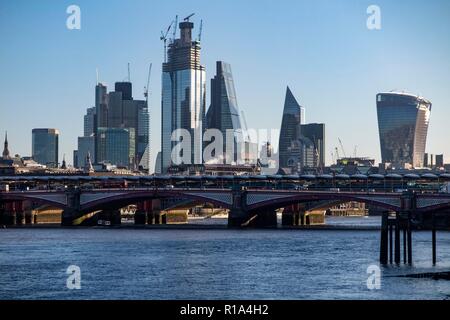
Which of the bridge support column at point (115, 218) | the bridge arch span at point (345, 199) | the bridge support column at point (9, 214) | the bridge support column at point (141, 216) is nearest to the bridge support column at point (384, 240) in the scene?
the bridge arch span at point (345, 199)

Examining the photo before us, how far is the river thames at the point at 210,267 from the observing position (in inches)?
2037

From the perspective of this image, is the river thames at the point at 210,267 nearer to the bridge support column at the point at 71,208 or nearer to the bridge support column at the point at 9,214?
Result: the bridge support column at the point at 71,208

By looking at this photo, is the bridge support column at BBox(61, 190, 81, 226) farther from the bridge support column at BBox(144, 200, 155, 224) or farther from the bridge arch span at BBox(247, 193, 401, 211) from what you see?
the bridge arch span at BBox(247, 193, 401, 211)

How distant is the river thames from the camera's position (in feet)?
170

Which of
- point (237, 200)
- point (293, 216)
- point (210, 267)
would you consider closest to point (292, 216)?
point (293, 216)

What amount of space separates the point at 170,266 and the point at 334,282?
44.2 ft

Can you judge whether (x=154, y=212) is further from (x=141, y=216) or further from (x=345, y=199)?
(x=345, y=199)

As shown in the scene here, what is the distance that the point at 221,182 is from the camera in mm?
166750

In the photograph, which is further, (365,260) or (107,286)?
(365,260)
